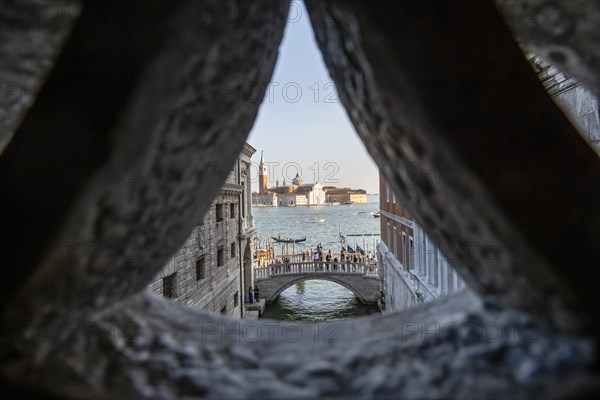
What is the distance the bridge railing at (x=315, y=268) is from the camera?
31469 mm

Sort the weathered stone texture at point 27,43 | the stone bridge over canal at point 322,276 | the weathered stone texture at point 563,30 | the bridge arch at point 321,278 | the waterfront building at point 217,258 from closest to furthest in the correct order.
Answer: the weathered stone texture at point 27,43 < the weathered stone texture at point 563,30 < the waterfront building at point 217,258 < the stone bridge over canal at point 322,276 < the bridge arch at point 321,278

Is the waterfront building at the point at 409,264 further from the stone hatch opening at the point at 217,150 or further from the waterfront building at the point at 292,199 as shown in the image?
the waterfront building at the point at 292,199

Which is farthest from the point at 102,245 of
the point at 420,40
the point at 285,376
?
the point at 420,40

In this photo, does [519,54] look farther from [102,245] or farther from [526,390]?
[102,245]

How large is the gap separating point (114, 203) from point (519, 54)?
5.12ft

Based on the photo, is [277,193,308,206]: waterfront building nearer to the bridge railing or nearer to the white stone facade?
the bridge railing

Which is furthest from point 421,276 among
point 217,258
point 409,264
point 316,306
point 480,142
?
point 316,306

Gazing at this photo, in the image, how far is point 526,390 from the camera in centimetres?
116

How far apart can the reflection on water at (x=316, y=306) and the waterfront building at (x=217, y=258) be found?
255 inches

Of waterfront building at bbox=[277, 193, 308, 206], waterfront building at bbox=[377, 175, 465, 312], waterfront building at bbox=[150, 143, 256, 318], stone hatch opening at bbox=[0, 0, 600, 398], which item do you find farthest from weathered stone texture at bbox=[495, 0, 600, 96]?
waterfront building at bbox=[277, 193, 308, 206]

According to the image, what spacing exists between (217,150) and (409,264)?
642 inches

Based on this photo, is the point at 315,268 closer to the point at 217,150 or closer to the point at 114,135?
the point at 217,150

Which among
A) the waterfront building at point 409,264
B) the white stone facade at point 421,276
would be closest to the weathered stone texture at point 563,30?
the white stone facade at point 421,276

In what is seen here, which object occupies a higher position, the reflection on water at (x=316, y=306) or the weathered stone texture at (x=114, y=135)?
the weathered stone texture at (x=114, y=135)
